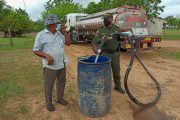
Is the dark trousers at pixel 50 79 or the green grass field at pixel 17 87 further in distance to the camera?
the green grass field at pixel 17 87

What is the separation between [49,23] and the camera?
4438mm

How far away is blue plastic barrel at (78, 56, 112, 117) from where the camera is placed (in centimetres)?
441

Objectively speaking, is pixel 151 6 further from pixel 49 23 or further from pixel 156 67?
pixel 49 23

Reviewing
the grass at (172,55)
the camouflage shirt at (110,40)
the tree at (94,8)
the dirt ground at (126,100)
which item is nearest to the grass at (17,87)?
the dirt ground at (126,100)

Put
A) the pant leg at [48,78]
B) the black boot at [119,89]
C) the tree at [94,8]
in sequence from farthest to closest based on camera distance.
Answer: the tree at [94,8], the black boot at [119,89], the pant leg at [48,78]

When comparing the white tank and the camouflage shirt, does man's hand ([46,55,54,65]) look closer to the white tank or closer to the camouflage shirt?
the camouflage shirt

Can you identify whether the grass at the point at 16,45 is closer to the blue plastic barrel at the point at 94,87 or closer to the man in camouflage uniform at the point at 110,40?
the man in camouflage uniform at the point at 110,40

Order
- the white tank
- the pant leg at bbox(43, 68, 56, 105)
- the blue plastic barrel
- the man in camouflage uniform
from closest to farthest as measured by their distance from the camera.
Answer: the blue plastic barrel, the pant leg at bbox(43, 68, 56, 105), the man in camouflage uniform, the white tank

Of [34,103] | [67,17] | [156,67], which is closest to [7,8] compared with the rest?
[67,17]

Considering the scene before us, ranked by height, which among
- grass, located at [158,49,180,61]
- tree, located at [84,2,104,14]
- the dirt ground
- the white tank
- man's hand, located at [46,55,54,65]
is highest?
tree, located at [84,2,104,14]

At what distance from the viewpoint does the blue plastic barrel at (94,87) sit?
4.41 meters

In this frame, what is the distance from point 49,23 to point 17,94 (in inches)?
86.8

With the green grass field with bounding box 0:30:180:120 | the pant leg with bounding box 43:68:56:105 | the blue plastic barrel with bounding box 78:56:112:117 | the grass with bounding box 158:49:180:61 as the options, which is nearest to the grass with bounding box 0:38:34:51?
the green grass field with bounding box 0:30:180:120

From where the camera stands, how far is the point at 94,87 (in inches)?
175
